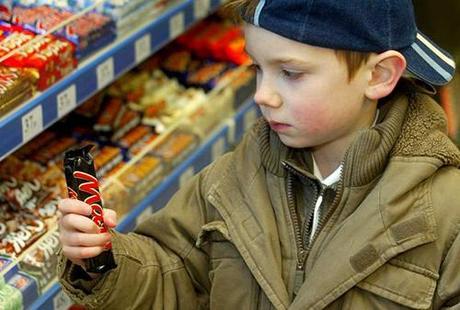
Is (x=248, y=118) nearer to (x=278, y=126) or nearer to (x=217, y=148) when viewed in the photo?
(x=217, y=148)

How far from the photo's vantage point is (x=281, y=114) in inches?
66.9

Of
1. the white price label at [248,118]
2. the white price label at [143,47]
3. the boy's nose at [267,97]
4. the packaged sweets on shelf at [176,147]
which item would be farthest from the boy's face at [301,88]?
the white price label at [248,118]

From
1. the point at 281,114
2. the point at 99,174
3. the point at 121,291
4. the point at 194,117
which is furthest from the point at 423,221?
the point at 194,117

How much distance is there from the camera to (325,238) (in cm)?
174

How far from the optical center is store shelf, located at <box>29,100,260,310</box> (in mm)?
2127

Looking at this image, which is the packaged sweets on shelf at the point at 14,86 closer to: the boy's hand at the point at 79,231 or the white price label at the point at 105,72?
the white price label at the point at 105,72

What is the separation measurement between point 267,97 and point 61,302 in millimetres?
838

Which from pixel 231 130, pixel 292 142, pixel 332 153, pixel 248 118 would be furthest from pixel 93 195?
pixel 248 118

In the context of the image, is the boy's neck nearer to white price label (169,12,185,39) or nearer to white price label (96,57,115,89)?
white price label (96,57,115,89)

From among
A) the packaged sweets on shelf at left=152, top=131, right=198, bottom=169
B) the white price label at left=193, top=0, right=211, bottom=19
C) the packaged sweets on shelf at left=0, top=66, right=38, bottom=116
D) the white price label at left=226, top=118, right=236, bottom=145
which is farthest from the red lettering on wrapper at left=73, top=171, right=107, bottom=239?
the white price label at left=226, top=118, right=236, bottom=145

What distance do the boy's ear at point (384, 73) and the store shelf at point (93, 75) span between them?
811mm

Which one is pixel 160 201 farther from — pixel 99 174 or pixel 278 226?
pixel 278 226

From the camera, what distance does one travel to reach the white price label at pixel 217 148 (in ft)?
9.86

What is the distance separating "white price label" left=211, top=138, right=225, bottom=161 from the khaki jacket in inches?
43.9
